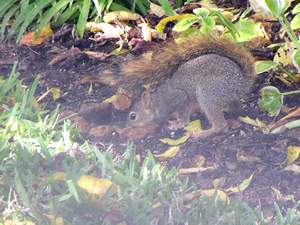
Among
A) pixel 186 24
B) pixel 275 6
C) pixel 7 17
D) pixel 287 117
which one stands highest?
pixel 275 6

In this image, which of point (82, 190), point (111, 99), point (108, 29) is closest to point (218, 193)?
point (82, 190)

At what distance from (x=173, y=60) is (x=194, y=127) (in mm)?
452

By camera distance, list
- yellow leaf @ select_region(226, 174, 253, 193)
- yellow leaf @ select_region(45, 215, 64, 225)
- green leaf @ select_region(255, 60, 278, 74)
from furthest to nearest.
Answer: green leaf @ select_region(255, 60, 278, 74) < yellow leaf @ select_region(226, 174, 253, 193) < yellow leaf @ select_region(45, 215, 64, 225)

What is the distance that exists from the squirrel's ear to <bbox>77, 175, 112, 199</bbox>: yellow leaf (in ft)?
3.61

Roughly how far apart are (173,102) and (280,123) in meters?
0.70

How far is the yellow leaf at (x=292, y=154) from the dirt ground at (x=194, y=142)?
0.11ft

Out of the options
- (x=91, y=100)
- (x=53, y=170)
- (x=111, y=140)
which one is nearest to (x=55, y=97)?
(x=91, y=100)

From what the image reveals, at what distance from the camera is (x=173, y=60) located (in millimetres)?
5492

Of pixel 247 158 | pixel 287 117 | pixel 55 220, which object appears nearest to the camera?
pixel 55 220

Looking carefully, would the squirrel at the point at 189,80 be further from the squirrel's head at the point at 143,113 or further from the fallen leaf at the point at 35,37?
the fallen leaf at the point at 35,37

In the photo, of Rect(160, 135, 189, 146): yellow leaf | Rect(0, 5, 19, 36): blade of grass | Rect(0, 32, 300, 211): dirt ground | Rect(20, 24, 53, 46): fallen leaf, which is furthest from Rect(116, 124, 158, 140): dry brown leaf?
Rect(0, 5, 19, 36): blade of grass

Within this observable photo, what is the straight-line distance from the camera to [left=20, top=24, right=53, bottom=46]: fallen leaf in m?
6.44

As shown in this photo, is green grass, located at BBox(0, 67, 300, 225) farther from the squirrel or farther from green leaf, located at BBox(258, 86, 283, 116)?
green leaf, located at BBox(258, 86, 283, 116)

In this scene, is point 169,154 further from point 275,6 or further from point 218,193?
point 275,6
